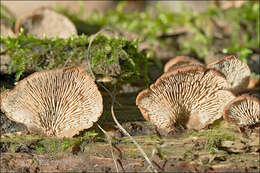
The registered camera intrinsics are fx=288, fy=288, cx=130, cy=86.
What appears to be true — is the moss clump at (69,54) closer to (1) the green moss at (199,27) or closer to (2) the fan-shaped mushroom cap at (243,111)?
(2) the fan-shaped mushroom cap at (243,111)

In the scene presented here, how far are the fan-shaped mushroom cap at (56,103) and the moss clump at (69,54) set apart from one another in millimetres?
859

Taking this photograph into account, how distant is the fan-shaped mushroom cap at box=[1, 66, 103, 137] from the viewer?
2432mm

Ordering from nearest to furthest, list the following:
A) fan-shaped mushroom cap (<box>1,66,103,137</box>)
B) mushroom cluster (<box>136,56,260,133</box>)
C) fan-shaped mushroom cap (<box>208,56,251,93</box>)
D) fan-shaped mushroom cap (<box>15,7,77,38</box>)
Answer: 1. fan-shaped mushroom cap (<box>1,66,103,137</box>)
2. mushroom cluster (<box>136,56,260,133</box>)
3. fan-shaped mushroom cap (<box>208,56,251,93</box>)
4. fan-shaped mushroom cap (<box>15,7,77,38</box>)

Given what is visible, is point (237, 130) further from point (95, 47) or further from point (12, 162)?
point (12, 162)

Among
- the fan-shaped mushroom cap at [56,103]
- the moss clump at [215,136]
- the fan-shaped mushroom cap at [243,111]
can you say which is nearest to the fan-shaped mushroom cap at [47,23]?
the fan-shaped mushroom cap at [56,103]

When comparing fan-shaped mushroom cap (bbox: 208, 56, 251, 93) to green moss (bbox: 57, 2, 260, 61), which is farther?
green moss (bbox: 57, 2, 260, 61)

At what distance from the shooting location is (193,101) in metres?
2.73

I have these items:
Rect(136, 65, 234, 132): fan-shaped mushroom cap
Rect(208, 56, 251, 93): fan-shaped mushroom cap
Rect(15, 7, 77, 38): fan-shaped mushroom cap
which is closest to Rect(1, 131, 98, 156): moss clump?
Rect(136, 65, 234, 132): fan-shaped mushroom cap

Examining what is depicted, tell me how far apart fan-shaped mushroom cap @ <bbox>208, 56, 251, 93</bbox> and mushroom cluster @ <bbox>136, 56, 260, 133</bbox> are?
20.0 inches

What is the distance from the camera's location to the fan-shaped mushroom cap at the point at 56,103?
2432 mm

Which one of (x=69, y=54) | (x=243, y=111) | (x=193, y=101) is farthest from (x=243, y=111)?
(x=69, y=54)

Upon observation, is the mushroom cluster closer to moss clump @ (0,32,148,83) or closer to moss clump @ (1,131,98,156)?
moss clump @ (1,131,98,156)

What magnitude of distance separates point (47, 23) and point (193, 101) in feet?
9.23

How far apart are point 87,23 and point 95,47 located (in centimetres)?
241
